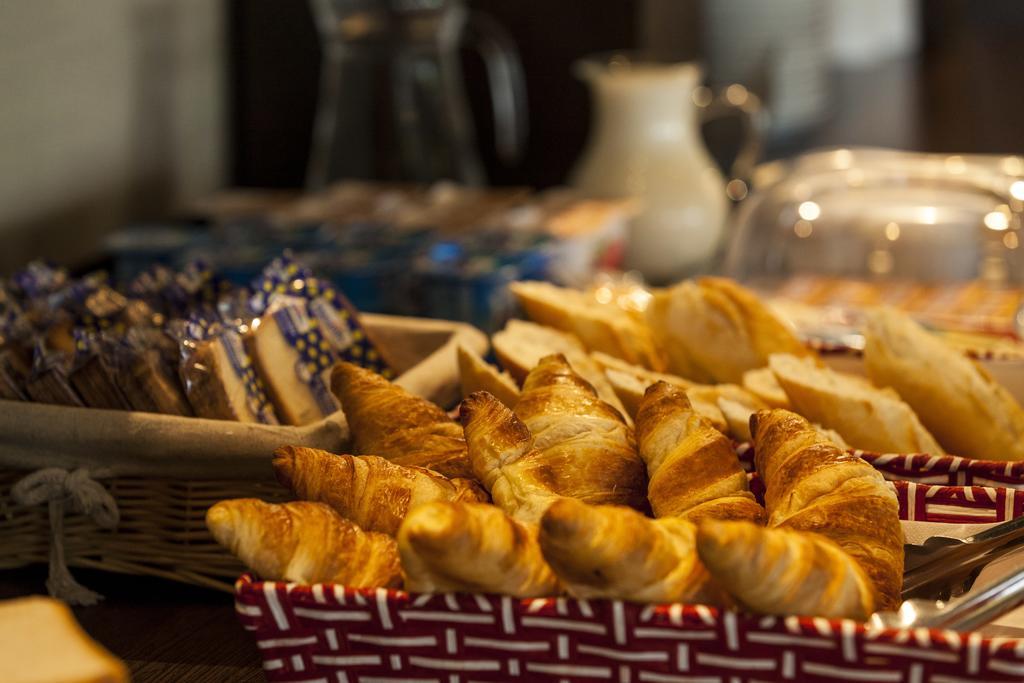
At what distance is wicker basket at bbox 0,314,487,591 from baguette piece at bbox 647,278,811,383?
8.6 inches

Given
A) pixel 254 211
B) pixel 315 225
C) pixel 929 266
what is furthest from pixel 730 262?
pixel 254 211

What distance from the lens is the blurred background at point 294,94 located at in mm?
1481

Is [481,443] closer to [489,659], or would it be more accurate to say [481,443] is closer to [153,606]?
[489,659]

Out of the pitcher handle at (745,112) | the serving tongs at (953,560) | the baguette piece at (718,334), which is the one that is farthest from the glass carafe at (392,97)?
the serving tongs at (953,560)

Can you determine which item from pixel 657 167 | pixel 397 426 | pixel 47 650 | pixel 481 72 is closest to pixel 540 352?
pixel 397 426

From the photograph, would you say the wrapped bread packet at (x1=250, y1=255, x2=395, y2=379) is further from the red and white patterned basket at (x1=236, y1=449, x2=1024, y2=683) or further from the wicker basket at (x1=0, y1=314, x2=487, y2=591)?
the red and white patterned basket at (x1=236, y1=449, x2=1024, y2=683)

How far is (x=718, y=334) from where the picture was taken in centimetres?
91

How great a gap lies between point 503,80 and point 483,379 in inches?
40.3

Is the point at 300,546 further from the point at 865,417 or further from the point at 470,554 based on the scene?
the point at 865,417

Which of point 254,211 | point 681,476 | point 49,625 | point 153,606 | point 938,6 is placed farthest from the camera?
point 938,6

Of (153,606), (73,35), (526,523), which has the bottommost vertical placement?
(153,606)

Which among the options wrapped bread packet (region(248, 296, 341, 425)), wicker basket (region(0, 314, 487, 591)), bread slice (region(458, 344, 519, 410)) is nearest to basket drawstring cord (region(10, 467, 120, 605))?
wicker basket (region(0, 314, 487, 591))

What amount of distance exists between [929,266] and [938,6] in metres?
3.04

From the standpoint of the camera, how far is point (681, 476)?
62cm
